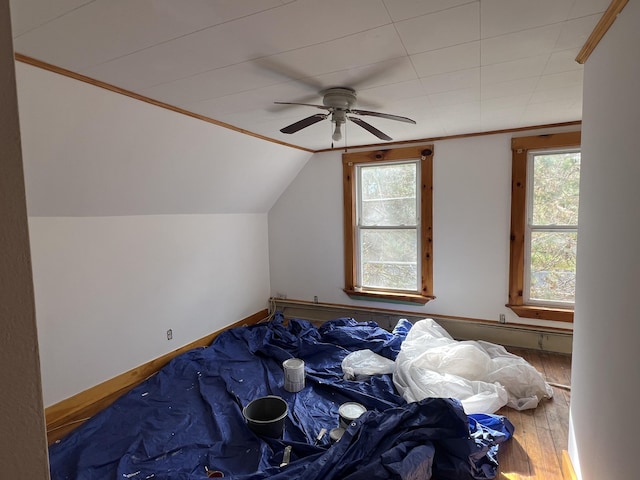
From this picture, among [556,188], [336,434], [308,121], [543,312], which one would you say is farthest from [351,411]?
[556,188]

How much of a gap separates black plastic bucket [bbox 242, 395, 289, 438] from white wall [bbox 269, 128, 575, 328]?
2181 millimetres

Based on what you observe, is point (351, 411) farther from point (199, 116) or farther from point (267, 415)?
point (199, 116)

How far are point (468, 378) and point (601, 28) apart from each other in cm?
238

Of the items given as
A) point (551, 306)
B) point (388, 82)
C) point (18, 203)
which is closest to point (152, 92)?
point (388, 82)

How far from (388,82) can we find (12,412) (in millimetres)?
2290

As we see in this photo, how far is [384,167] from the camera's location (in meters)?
4.25

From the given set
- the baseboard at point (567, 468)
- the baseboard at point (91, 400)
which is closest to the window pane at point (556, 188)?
the baseboard at point (567, 468)

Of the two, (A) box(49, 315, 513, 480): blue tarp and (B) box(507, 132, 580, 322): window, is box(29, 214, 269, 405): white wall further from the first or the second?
(B) box(507, 132, 580, 322): window

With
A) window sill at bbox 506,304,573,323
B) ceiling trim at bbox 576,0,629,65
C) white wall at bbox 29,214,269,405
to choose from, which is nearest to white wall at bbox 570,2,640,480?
ceiling trim at bbox 576,0,629,65

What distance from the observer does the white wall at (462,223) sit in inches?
144

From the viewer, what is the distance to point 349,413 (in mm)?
2344

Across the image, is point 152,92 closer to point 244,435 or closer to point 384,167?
point 244,435

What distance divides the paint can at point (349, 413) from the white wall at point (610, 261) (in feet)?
3.97

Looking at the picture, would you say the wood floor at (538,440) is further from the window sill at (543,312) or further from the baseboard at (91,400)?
the window sill at (543,312)
